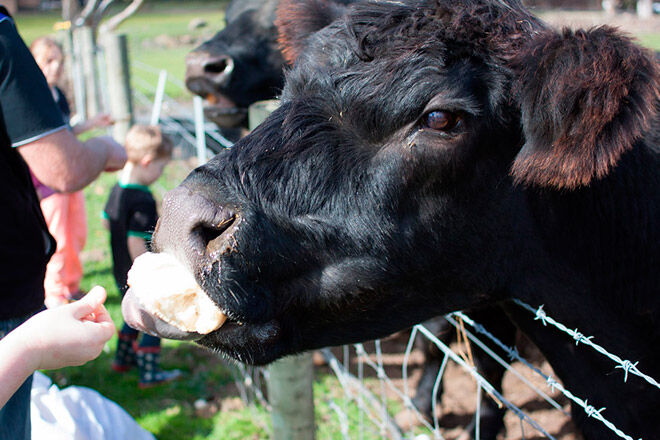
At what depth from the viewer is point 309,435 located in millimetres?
2857

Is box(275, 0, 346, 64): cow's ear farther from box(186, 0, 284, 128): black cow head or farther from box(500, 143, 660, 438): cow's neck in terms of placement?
box(186, 0, 284, 128): black cow head

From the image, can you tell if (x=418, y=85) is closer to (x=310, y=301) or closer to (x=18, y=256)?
(x=310, y=301)

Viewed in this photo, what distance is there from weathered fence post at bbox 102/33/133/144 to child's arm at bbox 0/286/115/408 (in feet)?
16.0

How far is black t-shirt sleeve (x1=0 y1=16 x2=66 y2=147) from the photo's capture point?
211 cm

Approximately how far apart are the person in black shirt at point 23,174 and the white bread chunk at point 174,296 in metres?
0.79

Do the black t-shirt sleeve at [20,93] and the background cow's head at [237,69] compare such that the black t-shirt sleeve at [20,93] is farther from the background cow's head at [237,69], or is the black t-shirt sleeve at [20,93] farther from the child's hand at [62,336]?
the background cow's head at [237,69]

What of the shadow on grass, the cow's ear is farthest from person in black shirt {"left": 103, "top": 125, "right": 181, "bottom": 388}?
the cow's ear

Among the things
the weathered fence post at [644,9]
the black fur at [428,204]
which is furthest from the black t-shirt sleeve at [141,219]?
the weathered fence post at [644,9]

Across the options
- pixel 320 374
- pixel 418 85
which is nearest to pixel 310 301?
pixel 418 85

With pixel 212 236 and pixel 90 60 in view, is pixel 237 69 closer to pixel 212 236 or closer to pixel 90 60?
pixel 212 236

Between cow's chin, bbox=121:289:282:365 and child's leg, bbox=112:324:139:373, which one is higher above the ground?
cow's chin, bbox=121:289:282:365

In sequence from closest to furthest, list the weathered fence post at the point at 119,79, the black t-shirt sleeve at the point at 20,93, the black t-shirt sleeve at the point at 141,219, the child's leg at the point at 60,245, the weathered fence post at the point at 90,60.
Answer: the black t-shirt sleeve at the point at 20,93 < the black t-shirt sleeve at the point at 141,219 < the child's leg at the point at 60,245 < the weathered fence post at the point at 119,79 < the weathered fence post at the point at 90,60

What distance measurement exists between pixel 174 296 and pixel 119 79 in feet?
17.0

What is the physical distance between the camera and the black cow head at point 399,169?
5.41ft
